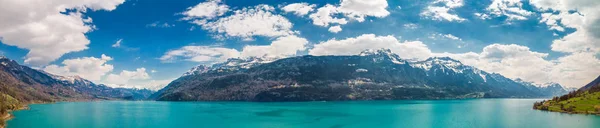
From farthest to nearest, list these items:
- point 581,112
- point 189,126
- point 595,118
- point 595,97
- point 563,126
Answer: point 595,97 → point 581,112 → point 189,126 → point 595,118 → point 563,126

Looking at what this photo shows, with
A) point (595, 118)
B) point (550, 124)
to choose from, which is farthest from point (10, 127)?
point (595, 118)

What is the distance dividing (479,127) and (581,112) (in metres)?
61.0

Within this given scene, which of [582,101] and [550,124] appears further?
[582,101]

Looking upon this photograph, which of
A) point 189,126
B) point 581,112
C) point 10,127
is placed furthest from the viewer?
point 581,112

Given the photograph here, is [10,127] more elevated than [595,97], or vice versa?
[595,97]

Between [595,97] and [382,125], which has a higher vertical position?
[595,97]

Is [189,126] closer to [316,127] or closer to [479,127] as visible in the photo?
[316,127]

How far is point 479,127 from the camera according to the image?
359 ft

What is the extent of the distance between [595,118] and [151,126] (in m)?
139

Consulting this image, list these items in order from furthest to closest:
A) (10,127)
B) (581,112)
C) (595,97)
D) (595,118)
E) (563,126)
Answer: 1. (595,97)
2. (581,112)
3. (595,118)
4. (10,127)
5. (563,126)

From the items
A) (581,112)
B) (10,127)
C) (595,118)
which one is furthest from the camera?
(581,112)

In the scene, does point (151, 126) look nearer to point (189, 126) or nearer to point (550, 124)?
point (189, 126)

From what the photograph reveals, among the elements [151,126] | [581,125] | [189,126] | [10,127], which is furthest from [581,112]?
[10,127]

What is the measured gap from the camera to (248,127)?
414ft
